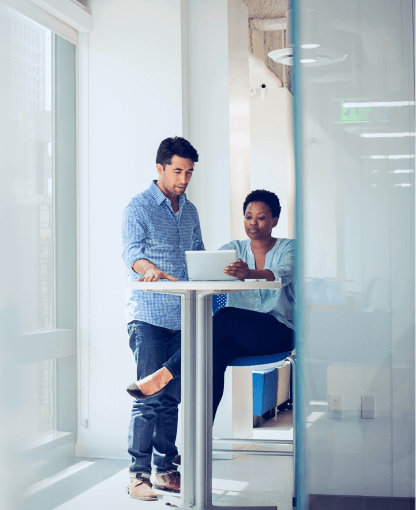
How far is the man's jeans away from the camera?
2.66 meters

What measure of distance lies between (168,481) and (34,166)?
5.82 ft

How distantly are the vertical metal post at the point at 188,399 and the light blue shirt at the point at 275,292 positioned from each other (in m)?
0.41

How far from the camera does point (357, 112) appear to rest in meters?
1.63

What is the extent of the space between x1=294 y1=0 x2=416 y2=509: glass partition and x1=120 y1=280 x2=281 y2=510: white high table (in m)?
0.63

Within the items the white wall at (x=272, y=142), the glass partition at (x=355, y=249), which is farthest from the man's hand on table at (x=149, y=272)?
the white wall at (x=272, y=142)

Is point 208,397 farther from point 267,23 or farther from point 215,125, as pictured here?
point 267,23

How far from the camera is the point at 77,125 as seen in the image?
11.5ft

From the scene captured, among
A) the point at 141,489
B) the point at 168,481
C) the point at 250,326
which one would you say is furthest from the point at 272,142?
the point at 141,489

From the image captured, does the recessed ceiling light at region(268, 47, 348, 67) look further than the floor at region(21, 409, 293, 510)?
No

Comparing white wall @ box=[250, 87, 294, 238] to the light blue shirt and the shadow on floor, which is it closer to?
the light blue shirt

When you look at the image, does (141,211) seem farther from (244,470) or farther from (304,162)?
(244,470)

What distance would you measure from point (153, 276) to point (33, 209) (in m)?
1.34

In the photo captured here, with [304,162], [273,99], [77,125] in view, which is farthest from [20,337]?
[273,99]

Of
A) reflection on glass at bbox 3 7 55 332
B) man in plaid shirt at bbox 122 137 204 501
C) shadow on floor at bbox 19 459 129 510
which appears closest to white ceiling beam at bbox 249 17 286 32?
reflection on glass at bbox 3 7 55 332
